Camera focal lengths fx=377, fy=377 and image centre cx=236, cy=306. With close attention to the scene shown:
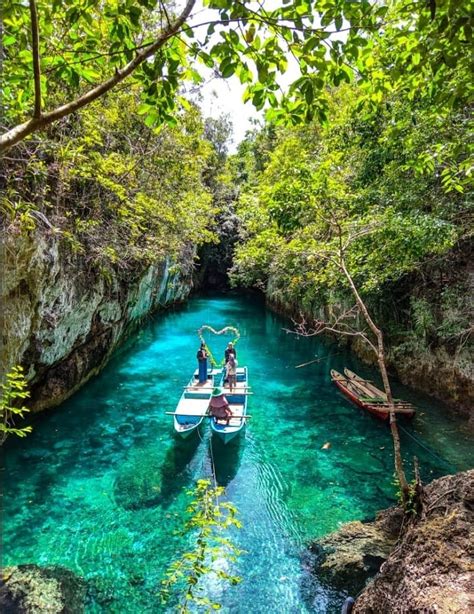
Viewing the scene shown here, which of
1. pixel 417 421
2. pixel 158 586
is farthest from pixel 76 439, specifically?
pixel 417 421

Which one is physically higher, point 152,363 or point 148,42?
point 148,42

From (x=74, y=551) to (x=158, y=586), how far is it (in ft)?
5.57

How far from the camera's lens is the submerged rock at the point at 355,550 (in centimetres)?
591

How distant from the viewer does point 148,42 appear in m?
2.38

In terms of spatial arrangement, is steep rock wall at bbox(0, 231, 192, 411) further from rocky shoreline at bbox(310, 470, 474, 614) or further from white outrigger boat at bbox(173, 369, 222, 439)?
rocky shoreline at bbox(310, 470, 474, 614)

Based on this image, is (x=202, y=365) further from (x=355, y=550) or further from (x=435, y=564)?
(x=435, y=564)

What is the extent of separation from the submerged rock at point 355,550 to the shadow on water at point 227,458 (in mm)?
2691

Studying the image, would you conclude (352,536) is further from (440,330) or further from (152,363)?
(152,363)

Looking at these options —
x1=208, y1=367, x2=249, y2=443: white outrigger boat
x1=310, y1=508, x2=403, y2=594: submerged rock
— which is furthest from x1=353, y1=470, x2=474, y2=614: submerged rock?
x1=208, y1=367, x2=249, y2=443: white outrigger boat

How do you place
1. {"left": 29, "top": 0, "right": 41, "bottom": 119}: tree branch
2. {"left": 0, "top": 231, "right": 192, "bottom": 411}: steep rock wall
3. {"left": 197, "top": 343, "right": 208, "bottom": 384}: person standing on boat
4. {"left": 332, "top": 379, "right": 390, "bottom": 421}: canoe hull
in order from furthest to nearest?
{"left": 197, "top": 343, "right": 208, "bottom": 384}: person standing on boat < {"left": 332, "top": 379, "right": 390, "bottom": 421}: canoe hull < {"left": 0, "top": 231, "right": 192, "bottom": 411}: steep rock wall < {"left": 29, "top": 0, "right": 41, "bottom": 119}: tree branch

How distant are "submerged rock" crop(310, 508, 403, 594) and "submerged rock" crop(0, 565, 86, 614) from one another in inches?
150

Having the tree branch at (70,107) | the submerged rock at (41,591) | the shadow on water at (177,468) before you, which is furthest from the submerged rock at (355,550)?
the tree branch at (70,107)

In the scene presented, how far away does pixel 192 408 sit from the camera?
1081 centimetres

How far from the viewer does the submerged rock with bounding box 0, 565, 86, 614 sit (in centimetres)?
519
